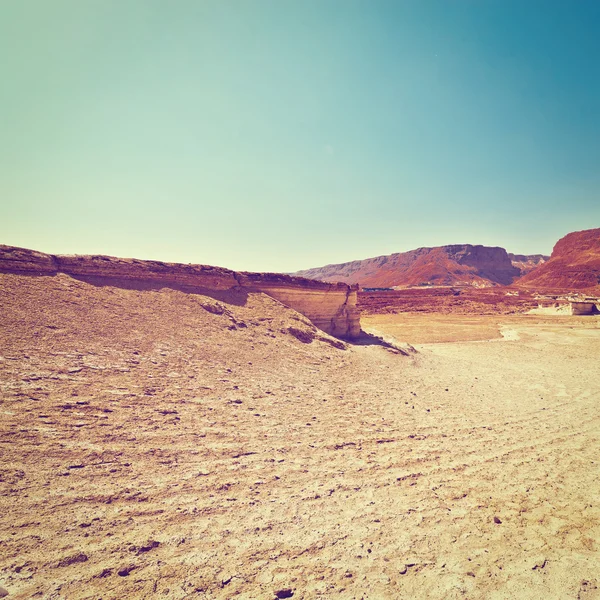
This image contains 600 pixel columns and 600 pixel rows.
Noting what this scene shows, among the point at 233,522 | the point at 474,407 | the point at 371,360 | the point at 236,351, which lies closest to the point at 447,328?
the point at 371,360

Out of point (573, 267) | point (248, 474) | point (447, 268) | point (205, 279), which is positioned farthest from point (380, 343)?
point (447, 268)

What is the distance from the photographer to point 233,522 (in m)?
3.47

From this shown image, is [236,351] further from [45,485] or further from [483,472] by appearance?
[483,472]

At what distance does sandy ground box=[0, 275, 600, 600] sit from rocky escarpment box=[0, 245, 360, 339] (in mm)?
593

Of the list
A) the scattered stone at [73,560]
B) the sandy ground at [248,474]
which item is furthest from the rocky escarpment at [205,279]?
the scattered stone at [73,560]

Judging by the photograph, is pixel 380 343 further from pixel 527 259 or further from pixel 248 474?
pixel 527 259

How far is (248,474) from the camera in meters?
4.27

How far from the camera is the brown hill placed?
6134cm

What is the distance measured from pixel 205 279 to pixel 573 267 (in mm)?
84114

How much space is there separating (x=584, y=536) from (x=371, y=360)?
8085 mm

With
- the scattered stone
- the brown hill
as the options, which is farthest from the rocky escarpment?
the brown hill

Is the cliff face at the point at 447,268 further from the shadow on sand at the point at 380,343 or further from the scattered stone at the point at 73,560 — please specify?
the scattered stone at the point at 73,560

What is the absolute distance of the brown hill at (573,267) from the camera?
6134cm

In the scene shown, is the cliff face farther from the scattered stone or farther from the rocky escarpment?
A: the scattered stone
